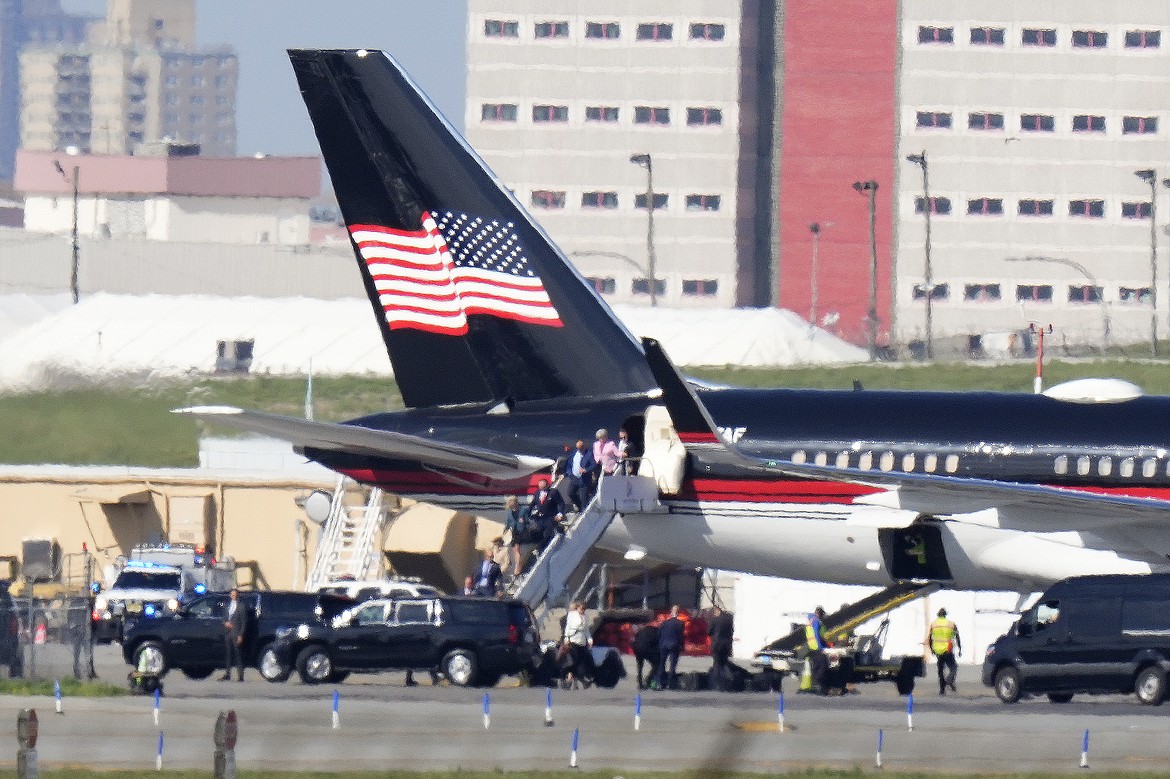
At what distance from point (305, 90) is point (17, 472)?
25.9m

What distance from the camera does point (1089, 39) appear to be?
493 feet

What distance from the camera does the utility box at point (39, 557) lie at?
62781 mm

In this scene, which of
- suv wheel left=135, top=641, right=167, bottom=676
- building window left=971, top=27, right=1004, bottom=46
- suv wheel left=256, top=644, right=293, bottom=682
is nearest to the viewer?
suv wheel left=135, top=641, right=167, bottom=676

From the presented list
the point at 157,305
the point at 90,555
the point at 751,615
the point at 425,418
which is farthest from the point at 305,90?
the point at 157,305

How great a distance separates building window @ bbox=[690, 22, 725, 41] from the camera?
500 feet

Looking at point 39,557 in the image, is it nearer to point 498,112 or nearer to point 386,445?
point 386,445

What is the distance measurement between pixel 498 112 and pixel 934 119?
3088 cm

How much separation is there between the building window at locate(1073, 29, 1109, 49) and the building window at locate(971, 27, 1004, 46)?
5237 mm

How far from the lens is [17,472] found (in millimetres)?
63938

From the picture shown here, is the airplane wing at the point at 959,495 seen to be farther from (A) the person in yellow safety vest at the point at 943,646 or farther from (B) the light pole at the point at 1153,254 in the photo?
(B) the light pole at the point at 1153,254

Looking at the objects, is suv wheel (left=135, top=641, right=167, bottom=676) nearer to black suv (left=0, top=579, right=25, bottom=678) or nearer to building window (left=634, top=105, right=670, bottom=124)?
black suv (left=0, top=579, right=25, bottom=678)

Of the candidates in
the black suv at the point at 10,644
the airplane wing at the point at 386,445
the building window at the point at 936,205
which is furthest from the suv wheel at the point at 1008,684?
the building window at the point at 936,205

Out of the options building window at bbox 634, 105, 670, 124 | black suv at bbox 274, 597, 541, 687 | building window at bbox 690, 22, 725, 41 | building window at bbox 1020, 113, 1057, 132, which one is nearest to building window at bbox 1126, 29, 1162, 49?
building window at bbox 1020, 113, 1057, 132

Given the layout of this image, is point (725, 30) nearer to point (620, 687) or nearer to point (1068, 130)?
point (1068, 130)
